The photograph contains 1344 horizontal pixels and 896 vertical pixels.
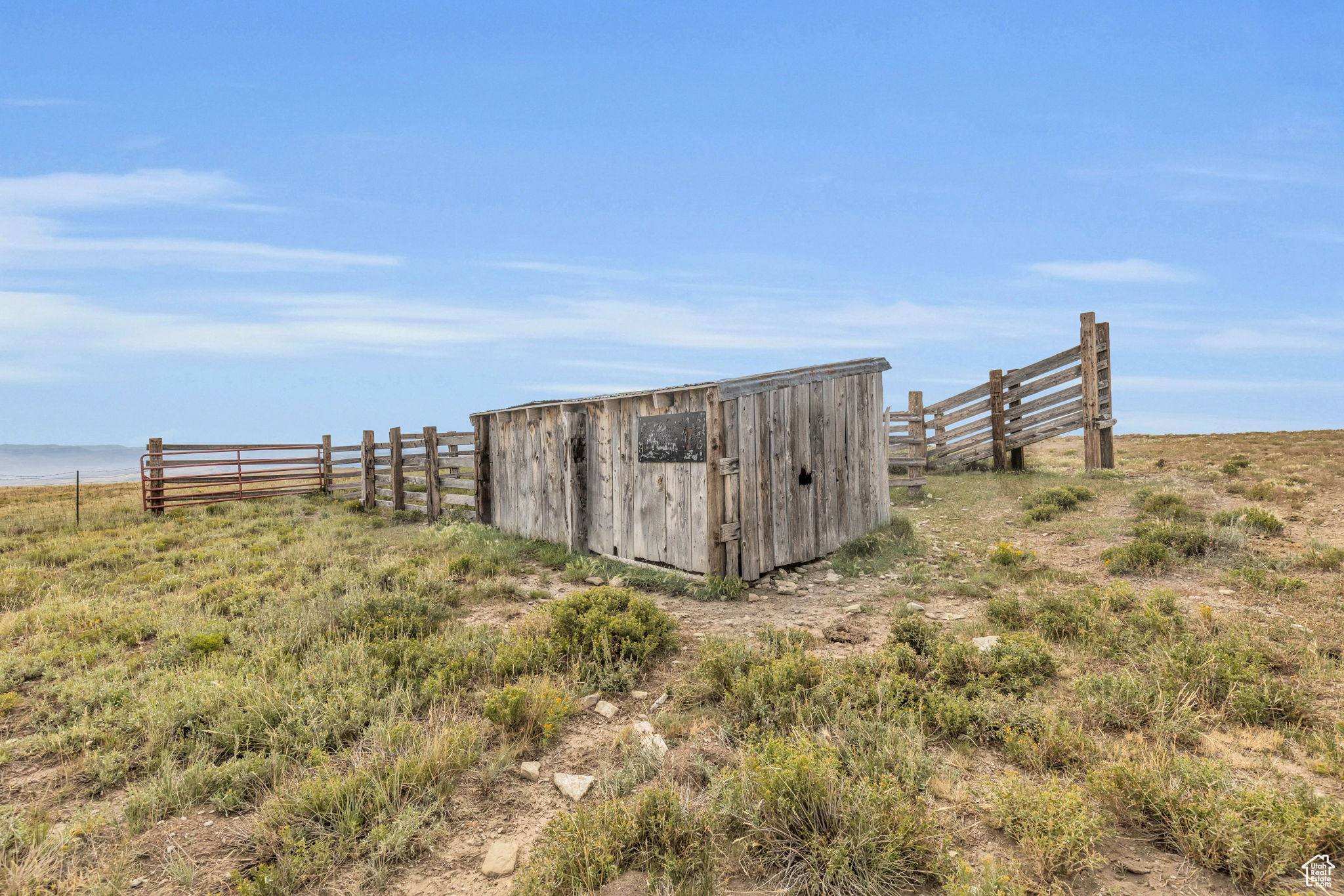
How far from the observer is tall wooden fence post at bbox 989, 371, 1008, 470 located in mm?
17109

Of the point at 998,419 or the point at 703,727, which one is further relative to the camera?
the point at 998,419

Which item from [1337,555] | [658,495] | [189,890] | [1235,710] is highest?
[658,495]

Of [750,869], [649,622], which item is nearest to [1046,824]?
[750,869]

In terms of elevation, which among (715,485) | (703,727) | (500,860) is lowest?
(500,860)

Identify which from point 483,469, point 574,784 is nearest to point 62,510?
point 483,469

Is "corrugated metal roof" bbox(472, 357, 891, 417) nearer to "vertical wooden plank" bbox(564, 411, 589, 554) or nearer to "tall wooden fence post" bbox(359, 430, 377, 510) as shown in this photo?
"vertical wooden plank" bbox(564, 411, 589, 554)

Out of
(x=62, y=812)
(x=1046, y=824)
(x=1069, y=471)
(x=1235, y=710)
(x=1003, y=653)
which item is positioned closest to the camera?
(x=1046, y=824)

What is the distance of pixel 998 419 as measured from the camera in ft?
56.4

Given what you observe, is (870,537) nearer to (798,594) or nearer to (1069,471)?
(798,594)

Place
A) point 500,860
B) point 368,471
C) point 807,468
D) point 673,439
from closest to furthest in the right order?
point 500,860 < point 673,439 < point 807,468 < point 368,471

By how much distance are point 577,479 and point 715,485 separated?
12.1 feet

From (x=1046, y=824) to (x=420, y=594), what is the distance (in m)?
7.56

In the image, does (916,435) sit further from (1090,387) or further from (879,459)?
(879,459)

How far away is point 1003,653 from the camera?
18.9 ft
